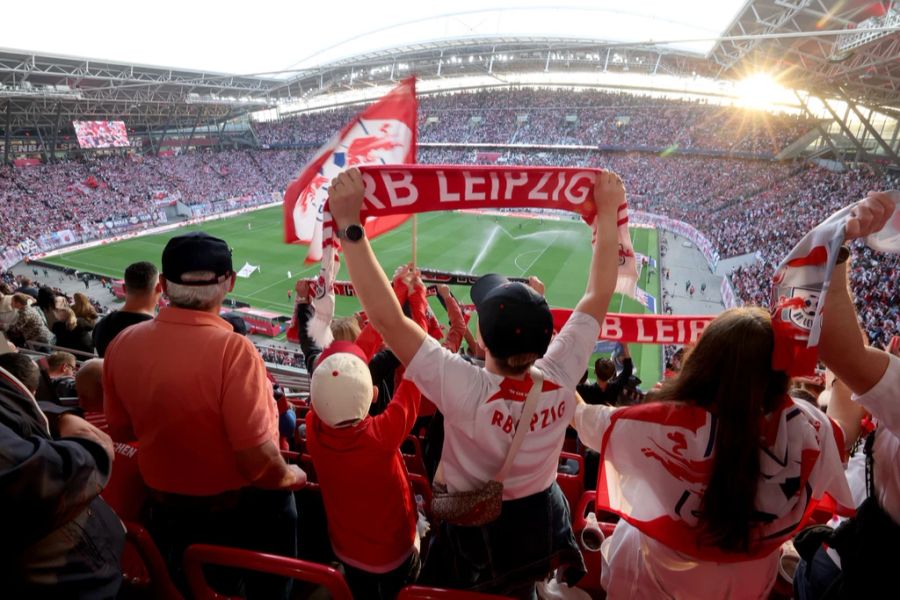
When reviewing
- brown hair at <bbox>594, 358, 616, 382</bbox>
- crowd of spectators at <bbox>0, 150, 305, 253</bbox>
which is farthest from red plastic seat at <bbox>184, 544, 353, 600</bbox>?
crowd of spectators at <bbox>0, 150, 305, 253</bbox>

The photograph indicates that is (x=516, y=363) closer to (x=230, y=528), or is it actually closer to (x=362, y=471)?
(x=362, y=471)

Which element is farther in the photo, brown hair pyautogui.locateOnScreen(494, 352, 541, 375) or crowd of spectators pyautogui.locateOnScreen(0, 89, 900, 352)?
crowd of spectators pyautogui.locateOnScreen(0, 89, 900, 352)

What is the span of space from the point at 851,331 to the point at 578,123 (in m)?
58.9

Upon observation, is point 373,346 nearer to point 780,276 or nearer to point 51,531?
point 51,531

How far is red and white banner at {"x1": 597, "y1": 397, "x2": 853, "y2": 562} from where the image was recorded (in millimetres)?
1549

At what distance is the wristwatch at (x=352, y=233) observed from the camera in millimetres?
1841

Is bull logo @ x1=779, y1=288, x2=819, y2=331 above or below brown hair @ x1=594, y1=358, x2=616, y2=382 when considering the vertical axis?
above

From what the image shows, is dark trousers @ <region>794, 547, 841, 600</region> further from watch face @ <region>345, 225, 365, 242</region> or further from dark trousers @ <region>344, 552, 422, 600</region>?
A: watch face @ <region>345, 225, 365, 242</region>

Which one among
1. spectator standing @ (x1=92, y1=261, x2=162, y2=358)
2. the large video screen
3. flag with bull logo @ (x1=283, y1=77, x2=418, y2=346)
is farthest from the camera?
the large video screen

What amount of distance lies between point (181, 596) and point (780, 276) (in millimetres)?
2800

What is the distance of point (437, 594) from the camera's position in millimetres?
1742

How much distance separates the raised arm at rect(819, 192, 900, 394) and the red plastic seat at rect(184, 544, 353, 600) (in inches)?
76.1

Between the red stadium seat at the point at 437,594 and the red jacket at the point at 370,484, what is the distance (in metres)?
0.38

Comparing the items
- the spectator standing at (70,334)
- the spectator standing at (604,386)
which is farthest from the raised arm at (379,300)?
the spectator standing at (70,334)
